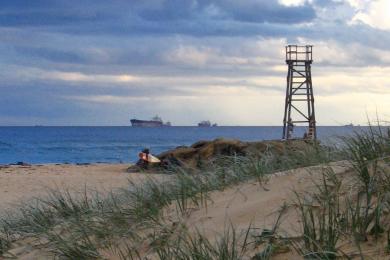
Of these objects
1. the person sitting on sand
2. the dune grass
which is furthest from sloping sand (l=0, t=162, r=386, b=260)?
the person sitting on sand

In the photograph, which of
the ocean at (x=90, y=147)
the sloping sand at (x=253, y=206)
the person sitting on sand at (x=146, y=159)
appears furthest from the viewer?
the ocean at (x=90, y=147)

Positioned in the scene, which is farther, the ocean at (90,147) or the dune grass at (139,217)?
the ocean at (90,147)

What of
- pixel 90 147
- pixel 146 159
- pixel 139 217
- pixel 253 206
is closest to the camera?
pixel 253 206

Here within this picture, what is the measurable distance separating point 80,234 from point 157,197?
89 centimetres

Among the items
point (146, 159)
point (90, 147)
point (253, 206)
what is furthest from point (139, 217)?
point (90, 147)

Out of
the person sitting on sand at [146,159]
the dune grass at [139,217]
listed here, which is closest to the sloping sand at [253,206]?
the dune grass at [139,217]

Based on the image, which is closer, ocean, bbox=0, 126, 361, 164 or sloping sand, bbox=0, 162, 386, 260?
sloping sand, bbox=0, 162, 386, 260

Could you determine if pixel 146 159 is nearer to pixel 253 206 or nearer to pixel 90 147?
pixel 253 206

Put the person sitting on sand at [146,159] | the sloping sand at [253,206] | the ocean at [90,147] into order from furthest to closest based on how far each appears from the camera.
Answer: the ocean at [90,147], the person sitting on sand at [146,159], the sloping sand at [253,206]

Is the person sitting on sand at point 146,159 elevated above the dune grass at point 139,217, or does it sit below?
below

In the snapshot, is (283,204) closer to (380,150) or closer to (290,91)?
(380,150)

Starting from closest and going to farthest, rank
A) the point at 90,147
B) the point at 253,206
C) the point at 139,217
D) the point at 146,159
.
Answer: the point at 253,206, the point at 139,217, the point at 146,159, the point at 90,147

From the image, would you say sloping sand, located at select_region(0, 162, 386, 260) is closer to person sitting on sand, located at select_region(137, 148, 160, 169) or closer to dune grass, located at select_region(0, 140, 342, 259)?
dune grass, located at select_region(0, 140, 342, 259)

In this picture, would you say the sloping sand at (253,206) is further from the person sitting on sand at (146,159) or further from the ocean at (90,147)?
the person sitting on sand at (146,159)
